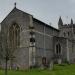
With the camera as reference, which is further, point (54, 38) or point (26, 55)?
point (54, 38)

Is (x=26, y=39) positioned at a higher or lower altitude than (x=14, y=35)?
lower

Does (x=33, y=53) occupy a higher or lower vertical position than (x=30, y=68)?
higher

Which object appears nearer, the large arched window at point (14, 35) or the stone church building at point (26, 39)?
the stone church building at point (26, 39)

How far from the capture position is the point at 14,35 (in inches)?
1774

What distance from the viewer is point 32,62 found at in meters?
41.5

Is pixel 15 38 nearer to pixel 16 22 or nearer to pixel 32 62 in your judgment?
pixel 16 22

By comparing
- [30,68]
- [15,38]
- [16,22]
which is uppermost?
[16,22]

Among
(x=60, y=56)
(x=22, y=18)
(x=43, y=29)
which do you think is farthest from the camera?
(x=60, y=56)

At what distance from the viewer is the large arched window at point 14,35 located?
44297 millimetres

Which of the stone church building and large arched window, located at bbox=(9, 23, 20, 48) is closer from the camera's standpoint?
the stone church building

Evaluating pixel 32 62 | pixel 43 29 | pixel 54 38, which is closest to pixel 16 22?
pixel 43 29

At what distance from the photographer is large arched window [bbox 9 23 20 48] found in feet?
145

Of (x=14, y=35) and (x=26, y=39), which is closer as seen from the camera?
(x=26, y=39)

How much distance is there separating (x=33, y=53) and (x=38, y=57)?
2.84 m
